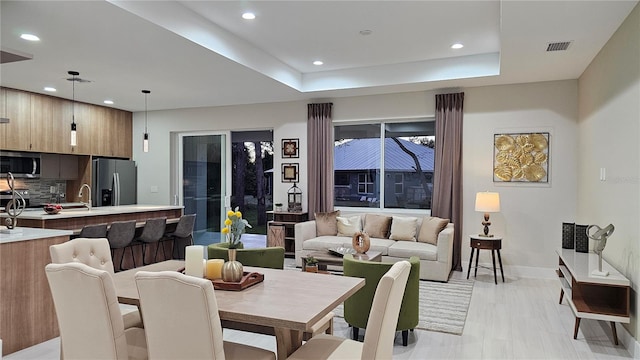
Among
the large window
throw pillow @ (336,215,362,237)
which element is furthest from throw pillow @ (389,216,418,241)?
the large window

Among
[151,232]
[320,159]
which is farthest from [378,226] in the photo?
[151,232]

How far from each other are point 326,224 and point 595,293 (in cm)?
371

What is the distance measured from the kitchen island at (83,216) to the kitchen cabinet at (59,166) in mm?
2036

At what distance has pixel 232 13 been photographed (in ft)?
14.0

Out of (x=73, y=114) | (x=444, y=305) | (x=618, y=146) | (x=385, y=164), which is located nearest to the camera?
(x=618, y=146)

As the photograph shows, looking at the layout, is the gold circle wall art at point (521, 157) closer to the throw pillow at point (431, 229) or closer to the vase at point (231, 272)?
the throw pillow at point (431, 229)

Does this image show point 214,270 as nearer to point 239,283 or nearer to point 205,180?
point 239,283

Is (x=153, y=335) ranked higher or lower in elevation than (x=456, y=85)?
lower

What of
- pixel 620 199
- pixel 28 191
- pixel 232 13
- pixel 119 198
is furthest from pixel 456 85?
pixel 28 191

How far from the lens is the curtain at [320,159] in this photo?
7164 mm

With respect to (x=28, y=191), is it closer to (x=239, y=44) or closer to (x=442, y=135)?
(x=239, y=44)

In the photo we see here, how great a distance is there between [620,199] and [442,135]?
9.61 ft

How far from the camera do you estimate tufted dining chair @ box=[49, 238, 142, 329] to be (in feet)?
8.70

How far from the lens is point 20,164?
6.80 m
